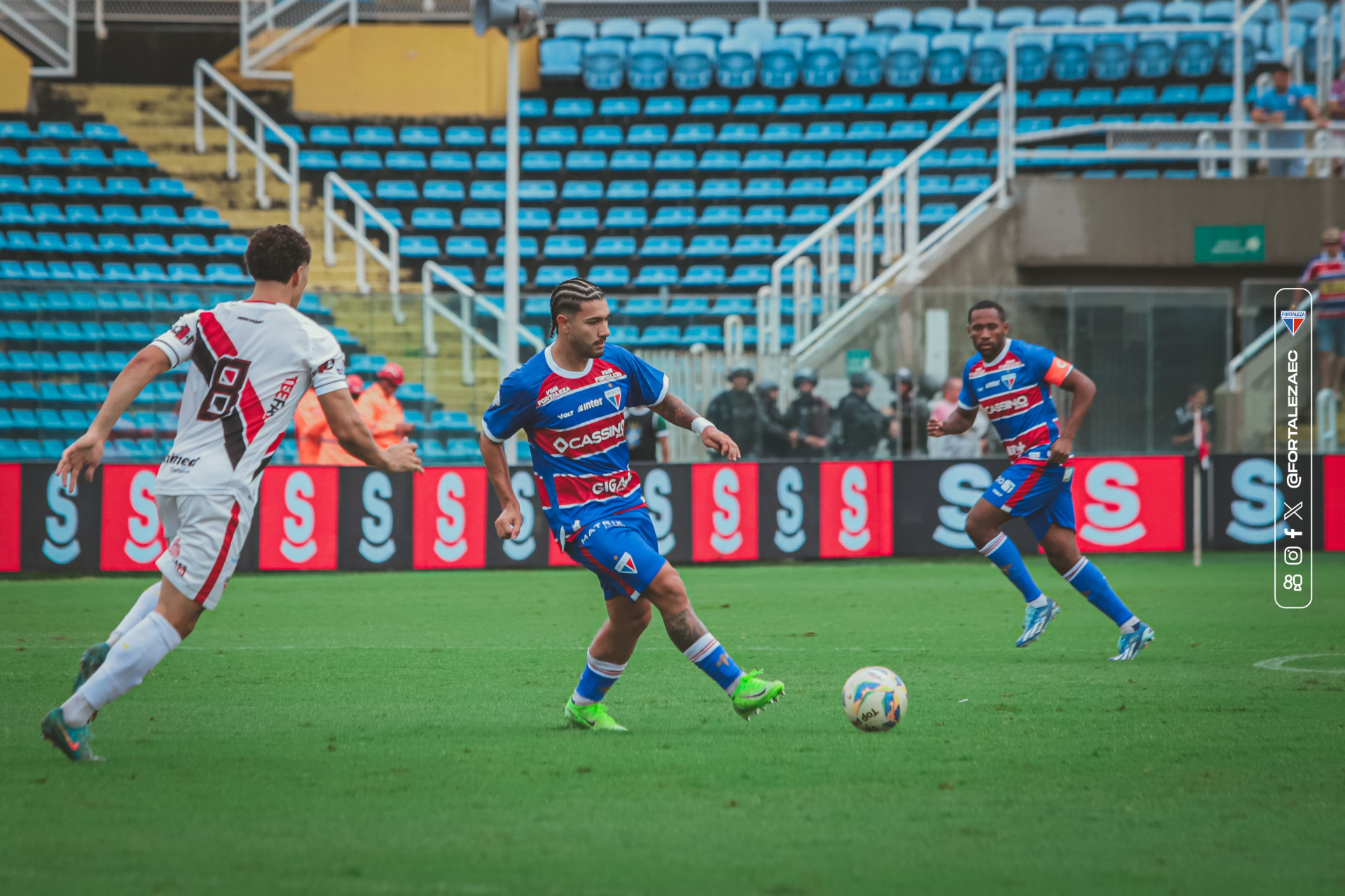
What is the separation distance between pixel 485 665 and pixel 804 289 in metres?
10.7

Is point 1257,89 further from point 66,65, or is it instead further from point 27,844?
point 27,844

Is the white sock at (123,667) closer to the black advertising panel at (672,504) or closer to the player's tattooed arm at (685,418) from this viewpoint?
the player's tattooed arm at (685,418)

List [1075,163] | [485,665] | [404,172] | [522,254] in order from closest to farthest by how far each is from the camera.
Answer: [485,665]
[1075,163]
[522,254]
[404,172]

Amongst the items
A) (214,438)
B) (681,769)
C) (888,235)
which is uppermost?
(888,235)

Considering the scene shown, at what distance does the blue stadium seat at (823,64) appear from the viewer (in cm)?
2609

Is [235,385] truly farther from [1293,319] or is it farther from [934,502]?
[1293,319]

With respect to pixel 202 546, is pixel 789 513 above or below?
below

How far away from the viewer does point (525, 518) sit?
1575 centimetres

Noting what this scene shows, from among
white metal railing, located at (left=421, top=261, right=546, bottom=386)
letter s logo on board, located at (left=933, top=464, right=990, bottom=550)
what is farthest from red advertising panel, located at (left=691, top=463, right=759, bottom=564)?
white metal railing, located at (left=421, top=261, right=546, bottom=386)

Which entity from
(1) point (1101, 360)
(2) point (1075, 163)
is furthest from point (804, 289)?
(2) point (1075, 163)

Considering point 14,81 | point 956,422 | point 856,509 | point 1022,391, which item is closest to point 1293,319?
point 856,509

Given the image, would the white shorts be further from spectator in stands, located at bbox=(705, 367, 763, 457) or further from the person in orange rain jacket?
spectator in stands, located at bbox=(705, 367, 763, 457)

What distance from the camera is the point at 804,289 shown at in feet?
60.4

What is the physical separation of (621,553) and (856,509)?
1058 cm
